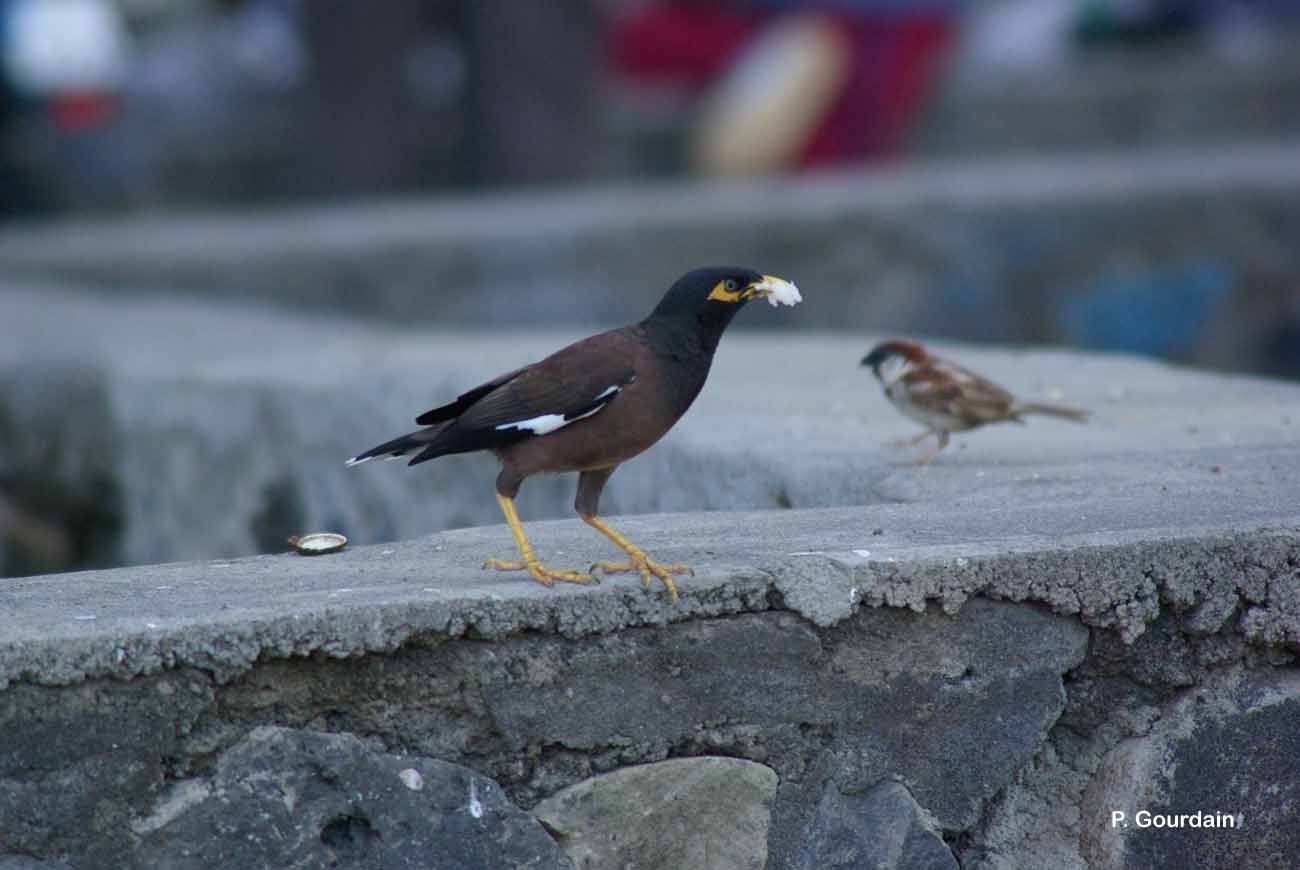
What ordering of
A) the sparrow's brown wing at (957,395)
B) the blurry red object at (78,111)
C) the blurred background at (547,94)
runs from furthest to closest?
the blurry red object at (78,111) → the blurred background at (547,94) → the sparrow's brown wing at (957,395)

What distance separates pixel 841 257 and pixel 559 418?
5.97m

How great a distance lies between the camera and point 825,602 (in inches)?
126

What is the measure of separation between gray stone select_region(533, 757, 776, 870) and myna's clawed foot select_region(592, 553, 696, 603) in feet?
0.97

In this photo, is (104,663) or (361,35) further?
(361,35)

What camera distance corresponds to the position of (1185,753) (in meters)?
3.38

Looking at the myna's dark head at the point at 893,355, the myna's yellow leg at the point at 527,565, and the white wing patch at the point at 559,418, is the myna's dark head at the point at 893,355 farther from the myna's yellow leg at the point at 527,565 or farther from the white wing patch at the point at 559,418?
the myna's yellow leg at the point at 527,565

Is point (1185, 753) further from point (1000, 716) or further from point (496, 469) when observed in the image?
point (496, 469)

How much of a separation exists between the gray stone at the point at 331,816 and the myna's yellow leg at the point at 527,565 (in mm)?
332

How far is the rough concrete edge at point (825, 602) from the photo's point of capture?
2.86 metres

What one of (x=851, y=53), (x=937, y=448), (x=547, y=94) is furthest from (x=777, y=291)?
(x=851, y=53)

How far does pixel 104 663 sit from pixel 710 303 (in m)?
1.26

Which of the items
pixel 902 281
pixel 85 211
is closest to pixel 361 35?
pixel 85 211

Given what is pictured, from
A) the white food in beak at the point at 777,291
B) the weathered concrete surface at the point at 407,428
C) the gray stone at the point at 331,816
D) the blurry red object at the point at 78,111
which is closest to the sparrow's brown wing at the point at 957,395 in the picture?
A: the weathered concrete surface at the point at 407,428

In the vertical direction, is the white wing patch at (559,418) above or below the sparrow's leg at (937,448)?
above
